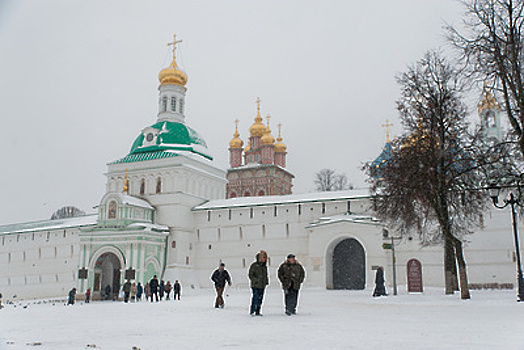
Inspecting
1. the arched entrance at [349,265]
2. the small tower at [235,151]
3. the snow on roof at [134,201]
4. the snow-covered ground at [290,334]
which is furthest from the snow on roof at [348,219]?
the small tower at [235,151]

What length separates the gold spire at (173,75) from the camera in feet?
139

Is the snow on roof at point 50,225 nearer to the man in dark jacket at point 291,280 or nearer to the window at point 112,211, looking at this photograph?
the window at point 112,211

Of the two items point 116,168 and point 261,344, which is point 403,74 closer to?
point 261,344

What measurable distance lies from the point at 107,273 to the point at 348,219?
17.8 m

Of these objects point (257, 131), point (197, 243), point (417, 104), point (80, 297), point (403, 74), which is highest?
point (257, 131)

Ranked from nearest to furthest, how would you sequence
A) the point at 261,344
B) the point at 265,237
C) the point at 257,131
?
1. the point at 261,344
2. the point at 265,237
3. the point at 257,131

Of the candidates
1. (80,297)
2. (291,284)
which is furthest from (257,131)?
(291,284)

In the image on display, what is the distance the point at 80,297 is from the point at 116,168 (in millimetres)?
11239

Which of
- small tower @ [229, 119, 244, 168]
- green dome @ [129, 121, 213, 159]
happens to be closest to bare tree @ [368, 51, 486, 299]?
green dome @ [129, 121, 213, 159]

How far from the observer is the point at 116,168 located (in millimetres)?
39781

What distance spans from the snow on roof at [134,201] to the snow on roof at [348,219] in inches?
466

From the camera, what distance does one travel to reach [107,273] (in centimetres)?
3644

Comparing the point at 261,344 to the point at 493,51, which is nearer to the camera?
the point at 261,344

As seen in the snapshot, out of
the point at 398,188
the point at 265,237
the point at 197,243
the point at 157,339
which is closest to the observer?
the point at 157,339
